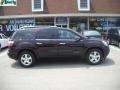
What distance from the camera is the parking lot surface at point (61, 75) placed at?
995 cm

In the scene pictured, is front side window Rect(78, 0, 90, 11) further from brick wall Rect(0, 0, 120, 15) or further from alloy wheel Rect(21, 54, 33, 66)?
alloy wheel Rect(21, 54, 33, 66)

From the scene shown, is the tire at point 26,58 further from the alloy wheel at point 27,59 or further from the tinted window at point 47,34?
the tinted window at point 47,34

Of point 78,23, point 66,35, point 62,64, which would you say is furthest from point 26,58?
point 78,23

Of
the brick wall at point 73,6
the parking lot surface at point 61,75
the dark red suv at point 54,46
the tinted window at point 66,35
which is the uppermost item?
the brick wall at point 73,6

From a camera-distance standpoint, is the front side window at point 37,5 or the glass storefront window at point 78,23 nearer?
the glass storefront window at point 78,23

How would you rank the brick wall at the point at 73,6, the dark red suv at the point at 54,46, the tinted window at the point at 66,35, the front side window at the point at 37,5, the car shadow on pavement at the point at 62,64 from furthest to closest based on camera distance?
the front side window at the point at 37,5, the brick wall at the point at 73,6, the tinted window at the point at 66,35, the dark red suv at the point at 54,46, the car shadow on pavement at the point at 62,64

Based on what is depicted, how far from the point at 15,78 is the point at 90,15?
84.9 feet

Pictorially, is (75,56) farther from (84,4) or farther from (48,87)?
(84,4)

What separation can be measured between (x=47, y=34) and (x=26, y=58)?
147cm

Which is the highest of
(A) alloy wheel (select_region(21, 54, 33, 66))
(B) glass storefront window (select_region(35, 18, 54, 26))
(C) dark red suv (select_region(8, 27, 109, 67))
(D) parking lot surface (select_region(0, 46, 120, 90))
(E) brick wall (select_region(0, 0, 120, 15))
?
(E) brick wall (select_region(0, 0, 120, 15))

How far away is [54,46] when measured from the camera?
1416 centimetres

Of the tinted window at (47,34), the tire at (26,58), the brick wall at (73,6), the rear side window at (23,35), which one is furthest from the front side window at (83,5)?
the tire at (26,58)

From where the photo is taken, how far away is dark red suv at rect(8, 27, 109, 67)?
14180 mm

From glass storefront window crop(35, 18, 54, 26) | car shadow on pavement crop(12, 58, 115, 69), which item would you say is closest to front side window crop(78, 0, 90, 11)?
glass storefront window crop(35, 18, 54, 26)
